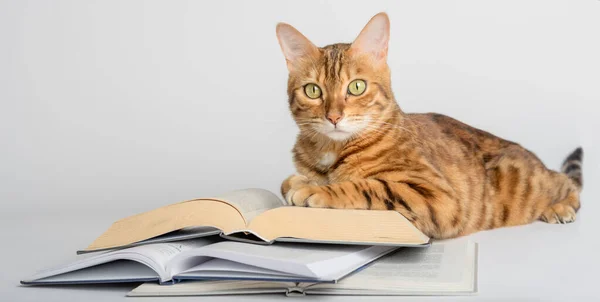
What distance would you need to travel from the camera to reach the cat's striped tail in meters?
3.68

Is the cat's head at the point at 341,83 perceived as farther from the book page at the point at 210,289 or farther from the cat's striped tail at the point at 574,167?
the cat's striped tail at the point at 574,167

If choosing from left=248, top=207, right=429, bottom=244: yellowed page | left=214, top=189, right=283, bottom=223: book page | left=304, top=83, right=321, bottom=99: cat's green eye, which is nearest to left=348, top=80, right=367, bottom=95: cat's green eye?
left=304, top=83, right=321, bottom=99: cat's green eye

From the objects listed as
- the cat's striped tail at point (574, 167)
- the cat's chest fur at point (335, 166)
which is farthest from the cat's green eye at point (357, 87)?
the cat's striped tail at point (574, 167)

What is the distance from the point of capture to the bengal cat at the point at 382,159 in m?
2.72

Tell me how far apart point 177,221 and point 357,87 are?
38.9 inches

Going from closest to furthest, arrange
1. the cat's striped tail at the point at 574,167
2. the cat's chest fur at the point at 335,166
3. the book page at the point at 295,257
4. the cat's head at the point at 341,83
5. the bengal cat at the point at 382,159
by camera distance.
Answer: the book page at the point at 295,257 < the bengal cat at the point at 382,159 < the cat's head at the point at 341,83 < the cat's chest fur at the point at 335,166 < the cat's striped tail at the point at 574,167

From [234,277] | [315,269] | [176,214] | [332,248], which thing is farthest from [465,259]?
[176,214]

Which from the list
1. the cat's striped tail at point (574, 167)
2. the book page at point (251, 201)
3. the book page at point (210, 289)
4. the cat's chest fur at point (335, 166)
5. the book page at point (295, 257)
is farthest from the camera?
the cat's striped tail at point (574, 167)

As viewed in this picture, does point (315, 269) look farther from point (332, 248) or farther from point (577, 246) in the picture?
point (577, 246)

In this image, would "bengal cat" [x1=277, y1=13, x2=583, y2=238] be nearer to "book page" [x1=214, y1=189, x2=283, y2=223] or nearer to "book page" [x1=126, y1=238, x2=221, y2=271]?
"book page" [x1=214, y1=189, x2=283, y2=223]

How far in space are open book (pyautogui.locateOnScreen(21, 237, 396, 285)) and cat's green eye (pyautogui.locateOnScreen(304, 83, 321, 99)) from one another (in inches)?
33.0

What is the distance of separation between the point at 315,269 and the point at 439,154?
4.56 ft

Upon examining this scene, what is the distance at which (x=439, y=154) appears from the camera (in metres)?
3.17

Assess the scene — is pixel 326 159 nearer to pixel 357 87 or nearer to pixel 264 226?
pixel 357 87
